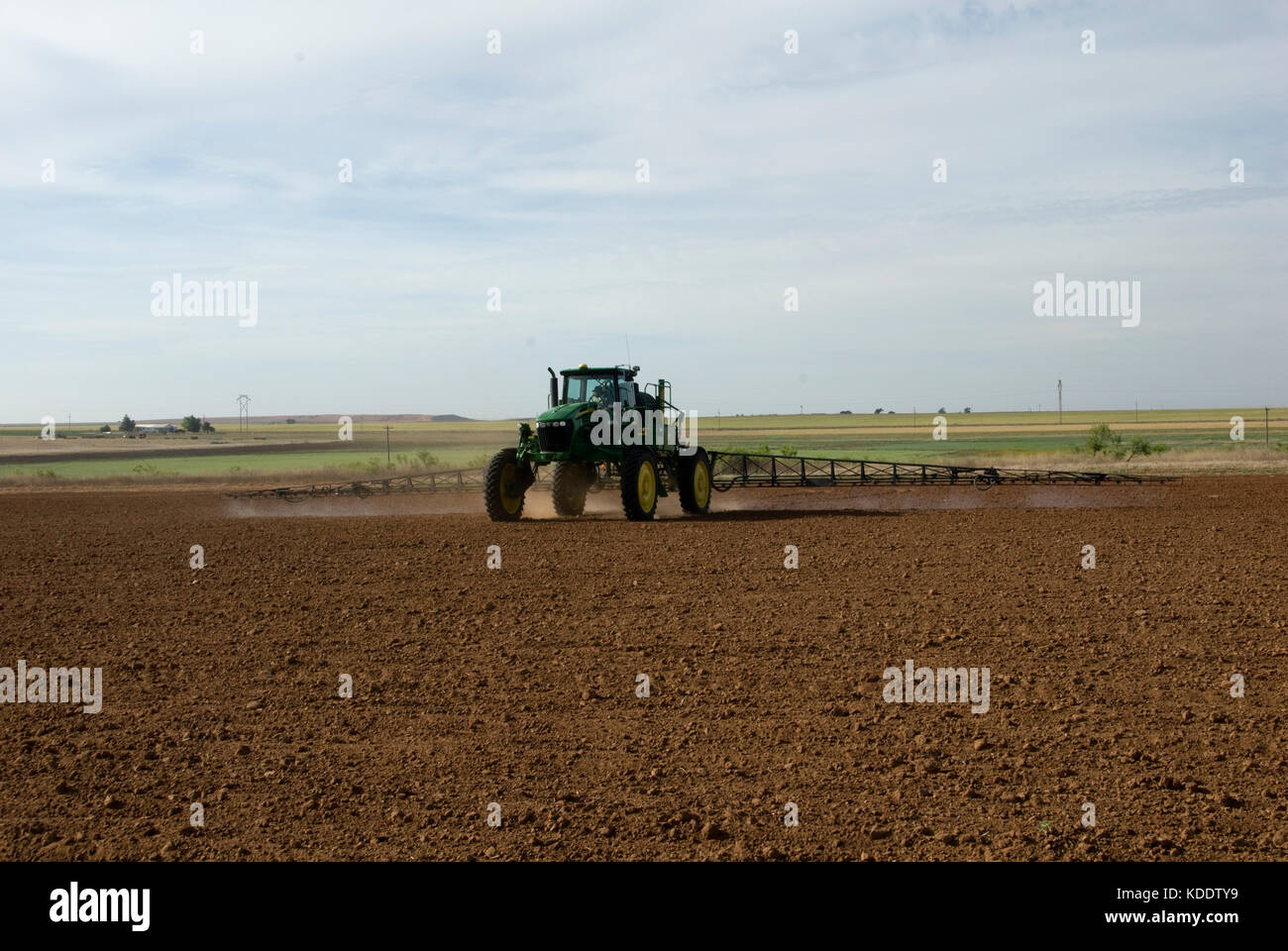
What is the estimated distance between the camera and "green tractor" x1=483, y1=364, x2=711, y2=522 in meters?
21.4

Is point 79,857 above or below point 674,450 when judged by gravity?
below

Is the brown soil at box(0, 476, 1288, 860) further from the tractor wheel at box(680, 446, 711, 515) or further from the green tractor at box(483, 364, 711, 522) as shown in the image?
the tractor wheel at box(680, 446, 711, 515)

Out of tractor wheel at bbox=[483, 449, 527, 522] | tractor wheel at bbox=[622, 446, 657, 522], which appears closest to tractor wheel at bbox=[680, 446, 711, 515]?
tractor wheel at bbox=[622, 446, 657, 522]

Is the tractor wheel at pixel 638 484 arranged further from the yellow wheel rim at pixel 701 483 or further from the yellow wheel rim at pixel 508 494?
the yellow wheel rim at pixel 508 494

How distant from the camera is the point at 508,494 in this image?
74.9 feet

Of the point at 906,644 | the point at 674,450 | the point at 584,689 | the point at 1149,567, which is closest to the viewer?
the point at 584,689

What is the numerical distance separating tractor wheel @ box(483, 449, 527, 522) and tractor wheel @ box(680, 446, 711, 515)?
11.4 feet

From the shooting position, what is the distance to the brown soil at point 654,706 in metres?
5.76

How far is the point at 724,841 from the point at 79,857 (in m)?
3.15

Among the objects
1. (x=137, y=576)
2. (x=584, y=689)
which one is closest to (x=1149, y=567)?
(x=584, y=689)

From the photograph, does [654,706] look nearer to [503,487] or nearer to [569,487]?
[503,487]
